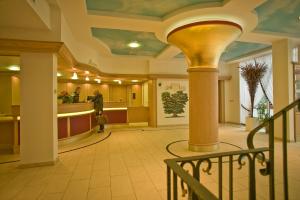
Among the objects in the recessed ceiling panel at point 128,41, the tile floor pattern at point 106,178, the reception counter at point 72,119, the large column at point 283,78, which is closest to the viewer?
the tile floor pattern at point 106,178

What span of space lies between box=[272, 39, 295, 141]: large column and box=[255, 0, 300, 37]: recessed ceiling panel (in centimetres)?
48

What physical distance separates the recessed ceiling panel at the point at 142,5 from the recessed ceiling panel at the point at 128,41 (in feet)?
Result: 4.36

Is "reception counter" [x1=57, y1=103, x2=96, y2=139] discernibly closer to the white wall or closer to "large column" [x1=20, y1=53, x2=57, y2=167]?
"large column" [x1=20, y1=53, x2=57, y2=167]

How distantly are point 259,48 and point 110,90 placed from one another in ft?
30.3

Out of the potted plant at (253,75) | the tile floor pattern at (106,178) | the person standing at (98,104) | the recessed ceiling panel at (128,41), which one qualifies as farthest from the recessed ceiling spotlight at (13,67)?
the potted plant at (253,75)

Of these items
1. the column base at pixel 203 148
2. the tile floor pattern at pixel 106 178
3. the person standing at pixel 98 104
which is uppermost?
the person standing at pixel 98 104

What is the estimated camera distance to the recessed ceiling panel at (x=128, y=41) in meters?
5.66

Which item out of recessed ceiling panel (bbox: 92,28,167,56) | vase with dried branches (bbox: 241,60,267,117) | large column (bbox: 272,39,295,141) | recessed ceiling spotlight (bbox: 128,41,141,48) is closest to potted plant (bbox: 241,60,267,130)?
vase with dried branches (bbox: 241,60,267,117)

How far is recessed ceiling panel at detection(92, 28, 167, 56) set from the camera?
5664 mm

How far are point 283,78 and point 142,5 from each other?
5.11 m

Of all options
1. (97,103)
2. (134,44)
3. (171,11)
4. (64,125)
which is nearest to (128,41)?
(134,44)

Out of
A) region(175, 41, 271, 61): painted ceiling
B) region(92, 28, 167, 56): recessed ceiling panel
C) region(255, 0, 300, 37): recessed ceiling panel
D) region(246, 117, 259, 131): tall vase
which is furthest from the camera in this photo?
region(246, 117, 259, 131): tall vase

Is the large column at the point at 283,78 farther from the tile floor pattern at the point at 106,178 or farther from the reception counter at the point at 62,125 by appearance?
the reception counter at the point at 62,125

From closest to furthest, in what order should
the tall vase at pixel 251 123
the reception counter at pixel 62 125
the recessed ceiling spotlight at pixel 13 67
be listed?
the reception counter at pixel 62 125 → the tall vase at pixel 251 123 → the recessed ceiling spotlight at pixel 13 67
